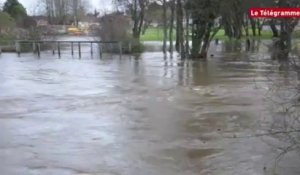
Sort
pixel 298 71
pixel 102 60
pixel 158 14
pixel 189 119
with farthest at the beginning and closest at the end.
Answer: pixel 158 14 < pixel 102 60 < pixel 189 119 < pixel 298 71

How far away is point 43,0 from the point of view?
90.8 meters

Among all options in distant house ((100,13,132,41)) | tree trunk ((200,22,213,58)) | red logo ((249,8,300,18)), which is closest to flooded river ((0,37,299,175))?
red logo ((249,8,300,18))

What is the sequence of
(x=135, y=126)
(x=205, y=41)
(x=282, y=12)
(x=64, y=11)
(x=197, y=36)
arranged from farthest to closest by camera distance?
(x=64, y=11), (x=205, y=41), (x=197, y=36), (x=282, y=12), (x=135, y=126)

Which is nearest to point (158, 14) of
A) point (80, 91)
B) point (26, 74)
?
point (26, 74)

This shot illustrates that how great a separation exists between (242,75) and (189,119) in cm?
1030

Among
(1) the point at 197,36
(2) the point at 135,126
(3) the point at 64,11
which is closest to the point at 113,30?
(1) the point at 197,36

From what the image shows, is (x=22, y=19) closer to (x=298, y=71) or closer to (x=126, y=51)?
(x=126, y=51)

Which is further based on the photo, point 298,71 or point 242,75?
point 242,75

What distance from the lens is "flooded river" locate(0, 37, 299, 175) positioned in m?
8.45

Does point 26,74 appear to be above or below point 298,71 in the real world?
below

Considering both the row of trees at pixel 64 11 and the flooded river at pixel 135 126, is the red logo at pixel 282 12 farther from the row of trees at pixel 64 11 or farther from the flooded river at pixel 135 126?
the row of trees at pixel 64 11

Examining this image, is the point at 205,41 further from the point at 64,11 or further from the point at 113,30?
the point at 64,11

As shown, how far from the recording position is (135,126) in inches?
452

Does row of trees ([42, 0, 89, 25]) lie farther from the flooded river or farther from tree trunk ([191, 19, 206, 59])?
the flooded river
